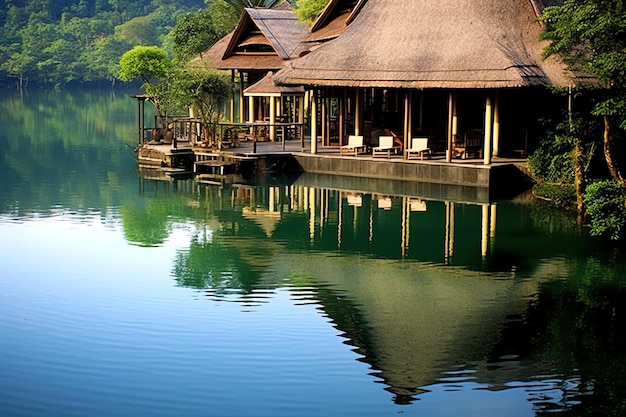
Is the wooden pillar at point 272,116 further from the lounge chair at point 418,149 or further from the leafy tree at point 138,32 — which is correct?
the leafy tree at point 138,32

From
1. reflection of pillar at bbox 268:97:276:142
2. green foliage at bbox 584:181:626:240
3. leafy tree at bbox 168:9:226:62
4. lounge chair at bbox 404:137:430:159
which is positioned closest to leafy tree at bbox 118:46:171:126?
reflection of pillar at bbox 268:97:276:142

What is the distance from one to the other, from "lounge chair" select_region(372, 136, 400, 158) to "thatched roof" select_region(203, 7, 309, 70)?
7.60 m

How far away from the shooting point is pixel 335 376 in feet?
40.8

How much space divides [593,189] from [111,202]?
12080 millimetres

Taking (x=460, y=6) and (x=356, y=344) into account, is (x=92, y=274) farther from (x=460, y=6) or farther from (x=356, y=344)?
(x=460, y=6)

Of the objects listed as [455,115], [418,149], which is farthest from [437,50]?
[418,149]

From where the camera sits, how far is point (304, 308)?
15523 mm

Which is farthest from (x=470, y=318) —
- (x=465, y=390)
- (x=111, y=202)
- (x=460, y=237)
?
(x=111, y=202)

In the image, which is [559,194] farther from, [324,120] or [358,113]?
[324,120]

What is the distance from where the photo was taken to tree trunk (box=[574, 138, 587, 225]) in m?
23.2

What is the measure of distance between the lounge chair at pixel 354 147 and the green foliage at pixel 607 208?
415 inches

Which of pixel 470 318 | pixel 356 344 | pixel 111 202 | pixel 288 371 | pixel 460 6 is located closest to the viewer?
pixel 288 371

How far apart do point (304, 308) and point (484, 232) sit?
24.1 feet

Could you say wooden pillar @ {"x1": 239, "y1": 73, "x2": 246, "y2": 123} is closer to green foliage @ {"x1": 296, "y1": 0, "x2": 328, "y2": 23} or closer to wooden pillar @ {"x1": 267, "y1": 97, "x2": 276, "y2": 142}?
wooden pillar @ {"x1": 267, "y1": 97, "x2": 276, "y2": 142}
